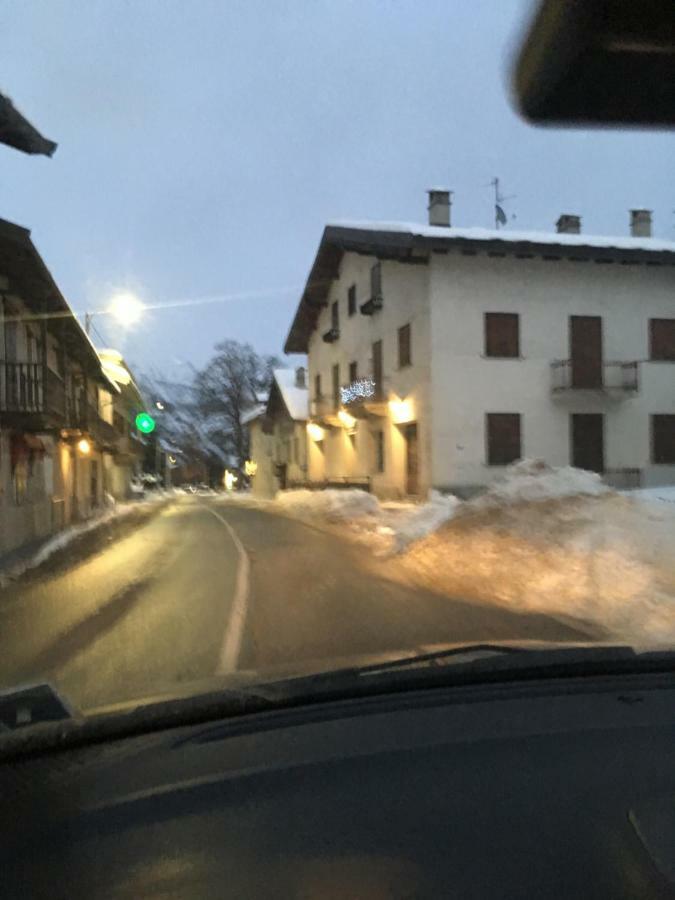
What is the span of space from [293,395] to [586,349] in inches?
823

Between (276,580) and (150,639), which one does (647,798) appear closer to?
(150,639)

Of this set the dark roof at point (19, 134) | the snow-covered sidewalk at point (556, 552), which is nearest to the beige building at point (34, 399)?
the dark roof at point (19, 134)

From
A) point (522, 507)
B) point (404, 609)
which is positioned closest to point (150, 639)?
point (404, 609)

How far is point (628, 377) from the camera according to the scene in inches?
992

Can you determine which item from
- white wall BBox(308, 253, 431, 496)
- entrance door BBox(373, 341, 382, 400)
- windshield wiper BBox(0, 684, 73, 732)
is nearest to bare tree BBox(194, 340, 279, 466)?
white wall BBox(308, 253, 431, 496)

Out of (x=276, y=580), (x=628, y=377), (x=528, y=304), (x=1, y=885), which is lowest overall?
(x=276, y=580)

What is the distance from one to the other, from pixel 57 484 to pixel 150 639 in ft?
62.3

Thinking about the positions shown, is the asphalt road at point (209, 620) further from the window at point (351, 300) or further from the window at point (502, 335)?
the window at point (351, 300)

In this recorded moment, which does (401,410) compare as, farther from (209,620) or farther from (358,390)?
(209,620)

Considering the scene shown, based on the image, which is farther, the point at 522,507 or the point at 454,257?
the point at 454,257

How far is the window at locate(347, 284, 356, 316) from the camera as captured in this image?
31.0 meters

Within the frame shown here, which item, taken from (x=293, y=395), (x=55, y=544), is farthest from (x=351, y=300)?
(x=55, y=544)

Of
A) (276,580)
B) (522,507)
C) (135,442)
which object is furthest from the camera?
(135,442)

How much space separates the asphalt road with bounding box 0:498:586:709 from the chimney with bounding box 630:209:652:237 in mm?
20534
